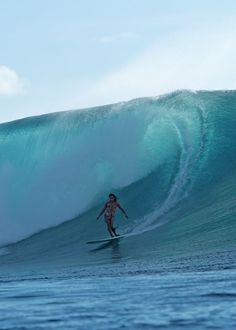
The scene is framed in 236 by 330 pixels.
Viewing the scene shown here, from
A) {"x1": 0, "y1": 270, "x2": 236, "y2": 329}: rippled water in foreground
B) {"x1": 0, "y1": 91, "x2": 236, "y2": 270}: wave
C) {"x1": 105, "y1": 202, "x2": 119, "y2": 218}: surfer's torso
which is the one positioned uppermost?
{"x1": 0, "y1": 91, "x2": 236, "y2": 270}: wave

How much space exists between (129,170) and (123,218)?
2849 mm

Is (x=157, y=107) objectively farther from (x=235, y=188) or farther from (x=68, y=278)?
(x=68, y=278)

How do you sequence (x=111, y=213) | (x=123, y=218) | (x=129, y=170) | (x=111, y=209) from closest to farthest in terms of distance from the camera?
1. (x=111, y=213)
2. (x=111, y=209)
3. (x=123, y=218)
4. (x=129, y=170)

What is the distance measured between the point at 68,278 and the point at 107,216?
641 centimetres

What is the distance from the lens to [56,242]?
57.0ft

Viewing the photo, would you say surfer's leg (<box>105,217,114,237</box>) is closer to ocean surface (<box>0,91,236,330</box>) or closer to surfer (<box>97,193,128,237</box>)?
surfer (<box>97,193,128,237</box>)

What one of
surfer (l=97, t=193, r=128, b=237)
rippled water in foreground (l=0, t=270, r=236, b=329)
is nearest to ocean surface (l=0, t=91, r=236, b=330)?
rippled water in foreground (l=0, t=270, r=236, b=329)

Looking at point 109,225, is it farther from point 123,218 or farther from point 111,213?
point 123,218

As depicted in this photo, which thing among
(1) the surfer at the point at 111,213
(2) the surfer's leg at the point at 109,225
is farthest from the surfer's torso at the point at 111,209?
(2) the surfer's leg at the point at 109,225

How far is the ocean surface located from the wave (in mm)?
37

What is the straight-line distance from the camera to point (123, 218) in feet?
56.9

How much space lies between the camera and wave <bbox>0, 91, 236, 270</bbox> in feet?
53.7

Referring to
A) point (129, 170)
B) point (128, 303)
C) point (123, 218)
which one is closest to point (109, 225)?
point (123, 218)

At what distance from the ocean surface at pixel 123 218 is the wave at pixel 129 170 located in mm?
37
